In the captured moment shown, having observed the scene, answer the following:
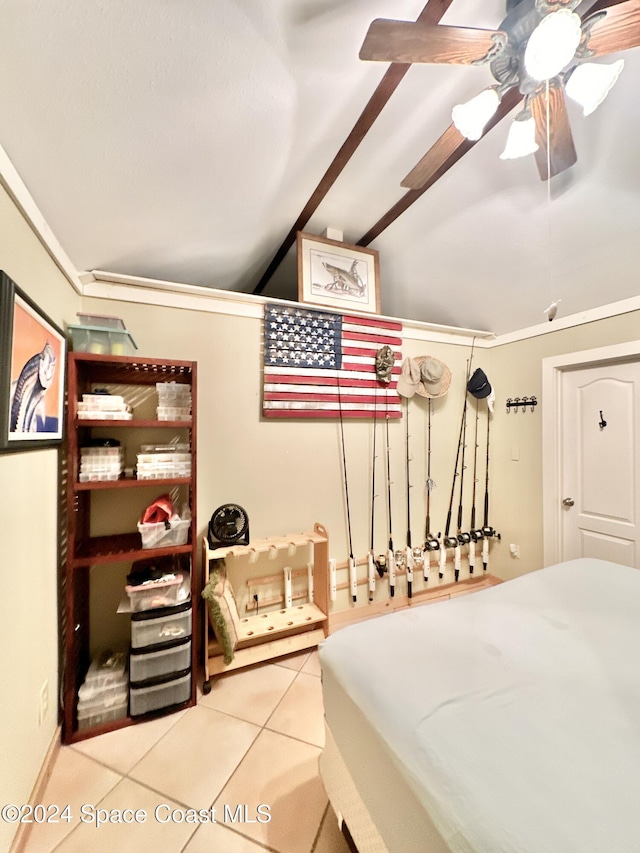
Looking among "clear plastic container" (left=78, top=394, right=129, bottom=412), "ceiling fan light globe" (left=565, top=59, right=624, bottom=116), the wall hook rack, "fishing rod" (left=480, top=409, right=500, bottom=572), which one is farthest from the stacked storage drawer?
the wall hook rack

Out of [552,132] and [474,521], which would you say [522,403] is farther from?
[552,132]

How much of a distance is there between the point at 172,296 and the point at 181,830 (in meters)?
2.41

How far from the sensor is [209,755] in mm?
1426

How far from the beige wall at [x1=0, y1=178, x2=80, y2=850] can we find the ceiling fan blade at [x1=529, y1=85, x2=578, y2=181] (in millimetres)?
1779

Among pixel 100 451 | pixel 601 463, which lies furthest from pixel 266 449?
pixel 601 463

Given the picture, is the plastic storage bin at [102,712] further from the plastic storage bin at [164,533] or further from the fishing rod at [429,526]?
the fishing rod at [429,526]

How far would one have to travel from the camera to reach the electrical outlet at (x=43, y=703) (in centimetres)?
130

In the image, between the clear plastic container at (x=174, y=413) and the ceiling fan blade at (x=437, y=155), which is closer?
the ceiling fan blade at (x=437, y=155)

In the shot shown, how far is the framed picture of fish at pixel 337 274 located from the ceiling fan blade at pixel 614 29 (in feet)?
4.47

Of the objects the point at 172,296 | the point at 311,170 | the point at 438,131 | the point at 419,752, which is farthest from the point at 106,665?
the point at 438,131

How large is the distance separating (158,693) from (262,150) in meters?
2.49

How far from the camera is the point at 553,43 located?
0.84 meters

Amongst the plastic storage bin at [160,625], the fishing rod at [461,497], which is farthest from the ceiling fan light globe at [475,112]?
the plastic storage bin at [160,625]

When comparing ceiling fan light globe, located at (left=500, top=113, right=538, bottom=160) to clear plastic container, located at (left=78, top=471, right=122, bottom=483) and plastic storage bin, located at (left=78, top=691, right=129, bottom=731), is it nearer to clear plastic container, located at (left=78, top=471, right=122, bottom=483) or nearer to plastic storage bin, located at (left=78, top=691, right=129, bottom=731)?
clear plastic container, located at (left=78, top=471, right=122, bottom=483)
